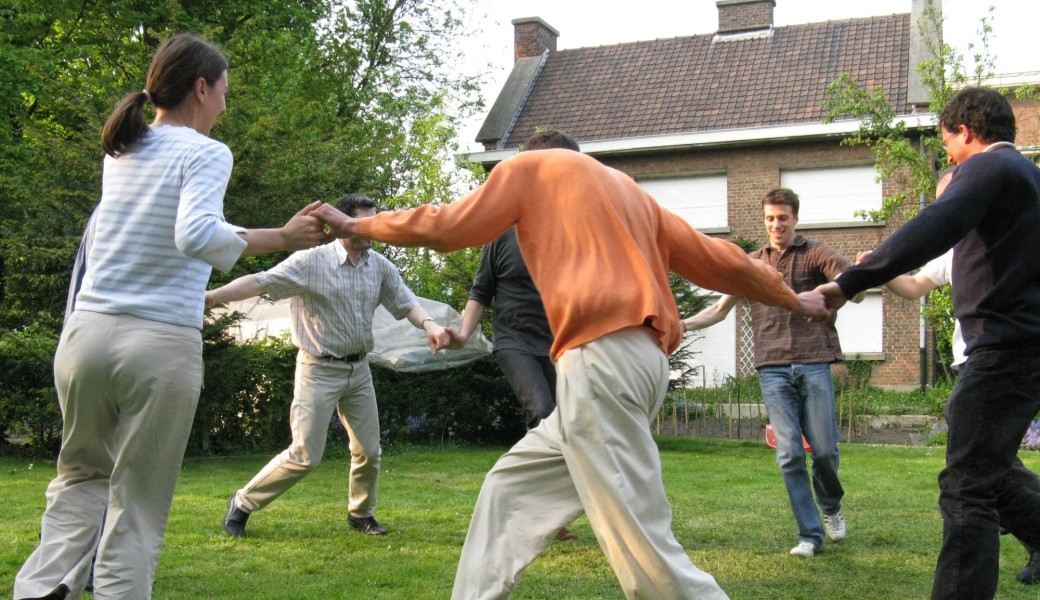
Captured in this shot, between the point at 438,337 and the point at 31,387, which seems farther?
the point at 31,387

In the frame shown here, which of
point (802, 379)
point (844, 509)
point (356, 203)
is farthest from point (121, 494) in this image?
point (844, 509)

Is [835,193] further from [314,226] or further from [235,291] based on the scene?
[314,226]

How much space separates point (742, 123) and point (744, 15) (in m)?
4.60

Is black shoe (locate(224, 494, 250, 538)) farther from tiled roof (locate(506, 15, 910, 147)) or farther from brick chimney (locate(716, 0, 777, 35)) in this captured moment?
brick chimney (locate(716, 0, 777, 35))

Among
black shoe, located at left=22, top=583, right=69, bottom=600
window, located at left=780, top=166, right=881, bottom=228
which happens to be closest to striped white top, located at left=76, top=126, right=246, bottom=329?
black shoe, located at left=22, top=583, right=69, bottom=600

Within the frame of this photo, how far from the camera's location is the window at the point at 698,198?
25266 millimetres

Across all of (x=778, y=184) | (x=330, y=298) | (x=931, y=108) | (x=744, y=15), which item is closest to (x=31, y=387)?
(x=330, y=298)

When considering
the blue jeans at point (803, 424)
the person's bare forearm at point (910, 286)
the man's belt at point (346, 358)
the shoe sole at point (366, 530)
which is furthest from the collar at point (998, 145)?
the shoe sole at point (366, 530)

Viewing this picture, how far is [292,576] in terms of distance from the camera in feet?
18.9

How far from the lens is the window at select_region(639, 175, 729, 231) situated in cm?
2527

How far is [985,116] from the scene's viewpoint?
173 inches

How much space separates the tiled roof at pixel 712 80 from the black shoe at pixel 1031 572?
19670mm

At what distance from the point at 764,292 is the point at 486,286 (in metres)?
3.35

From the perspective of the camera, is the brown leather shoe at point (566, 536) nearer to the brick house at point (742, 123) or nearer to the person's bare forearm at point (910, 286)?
the person's bare forearm at point (910, 286)
